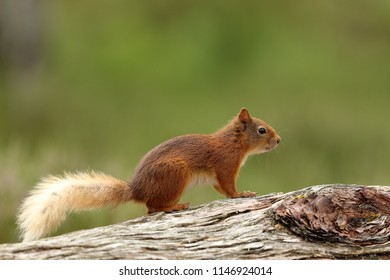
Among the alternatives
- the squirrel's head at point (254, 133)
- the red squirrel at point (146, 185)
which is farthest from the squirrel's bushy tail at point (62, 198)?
the squirrel's head at point (254, 133)

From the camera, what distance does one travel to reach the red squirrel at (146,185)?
523cm

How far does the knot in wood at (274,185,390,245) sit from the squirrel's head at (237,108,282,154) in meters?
1.15

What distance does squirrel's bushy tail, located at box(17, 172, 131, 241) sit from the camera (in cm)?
518

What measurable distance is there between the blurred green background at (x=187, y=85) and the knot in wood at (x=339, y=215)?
2473 millimetres

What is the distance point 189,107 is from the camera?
551 inches

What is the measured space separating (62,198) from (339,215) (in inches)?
58.9

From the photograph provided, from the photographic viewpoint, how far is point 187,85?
15531 mm

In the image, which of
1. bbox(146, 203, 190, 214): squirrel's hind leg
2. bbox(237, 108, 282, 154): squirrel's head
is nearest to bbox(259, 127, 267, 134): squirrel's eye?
bbox(237, 108, 282, 154): squirrel's head

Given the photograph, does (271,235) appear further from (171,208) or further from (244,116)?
(244,116)

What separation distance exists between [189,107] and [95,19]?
5.77 meters

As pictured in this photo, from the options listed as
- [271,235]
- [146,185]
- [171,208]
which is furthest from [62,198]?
[271,235]

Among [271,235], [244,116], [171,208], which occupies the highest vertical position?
[244,116]

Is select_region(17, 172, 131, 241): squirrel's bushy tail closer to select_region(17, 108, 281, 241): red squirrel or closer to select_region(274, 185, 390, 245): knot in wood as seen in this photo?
select_region(17, 108, 281, 241): red squirrel

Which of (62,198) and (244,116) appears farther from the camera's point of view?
(244,116)
